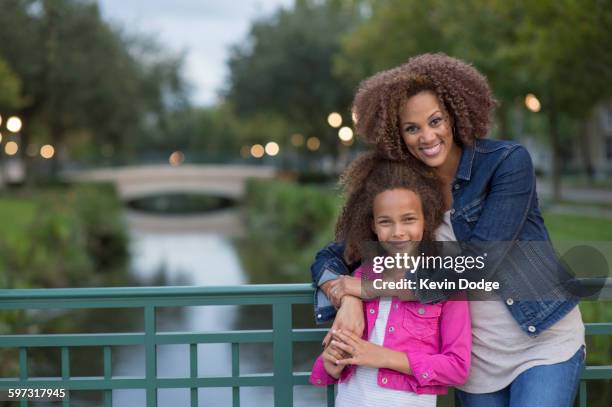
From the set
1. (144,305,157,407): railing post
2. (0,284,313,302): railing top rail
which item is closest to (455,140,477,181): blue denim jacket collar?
(0,284,313,302): railing top rail

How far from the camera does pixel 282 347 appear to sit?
3.49m

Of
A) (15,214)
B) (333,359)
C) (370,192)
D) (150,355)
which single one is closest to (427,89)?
(370,192)

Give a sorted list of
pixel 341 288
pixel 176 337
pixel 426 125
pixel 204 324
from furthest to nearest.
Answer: pixel 204 324, pixel 176 337, pixel 341 288, pixel 426 125

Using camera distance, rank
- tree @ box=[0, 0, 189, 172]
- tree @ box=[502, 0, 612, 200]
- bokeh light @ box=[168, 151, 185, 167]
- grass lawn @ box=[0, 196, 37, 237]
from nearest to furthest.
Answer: tree @ box=[502, 0, 612, 200] < grass lawn @ box=[0, 196, 37, 237] < tree @ box=[0, 0, 189, 172] < bokeh light @ box=[168, 151, 185, 167]

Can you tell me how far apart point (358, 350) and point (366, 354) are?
31 millimetres

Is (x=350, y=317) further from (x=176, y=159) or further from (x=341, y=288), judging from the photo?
(x=176, y=159)

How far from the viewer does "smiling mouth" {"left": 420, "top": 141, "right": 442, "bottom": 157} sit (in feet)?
9.19

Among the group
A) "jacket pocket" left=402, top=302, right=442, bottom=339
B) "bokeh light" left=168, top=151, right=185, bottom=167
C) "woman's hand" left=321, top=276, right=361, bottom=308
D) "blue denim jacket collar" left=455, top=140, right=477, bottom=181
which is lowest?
"jacket pocket" left=402, top=302, right=442, bottom=339

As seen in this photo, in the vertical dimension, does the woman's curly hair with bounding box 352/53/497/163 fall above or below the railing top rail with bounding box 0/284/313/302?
above

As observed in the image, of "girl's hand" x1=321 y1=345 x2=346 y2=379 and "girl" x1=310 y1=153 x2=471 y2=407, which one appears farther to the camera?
"girl's hand" x1=321 y1=345 x2=346 y2=379

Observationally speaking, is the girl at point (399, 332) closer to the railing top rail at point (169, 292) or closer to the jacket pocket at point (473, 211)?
the jacket pocket at point (473, 211)

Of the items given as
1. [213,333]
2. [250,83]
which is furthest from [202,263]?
[213,333]

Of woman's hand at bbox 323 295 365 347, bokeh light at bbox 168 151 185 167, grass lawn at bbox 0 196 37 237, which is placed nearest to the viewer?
woman's hand at bbox 323 295 365 347

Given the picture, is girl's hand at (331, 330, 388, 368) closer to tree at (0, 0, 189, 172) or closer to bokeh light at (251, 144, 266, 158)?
tree at (0, 0, 189, 172)
